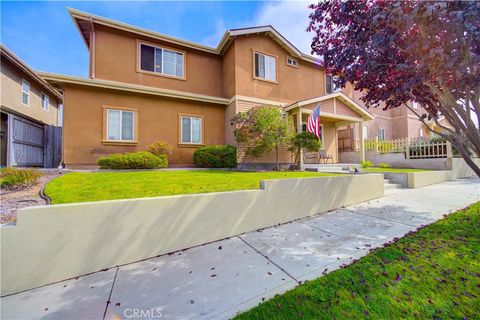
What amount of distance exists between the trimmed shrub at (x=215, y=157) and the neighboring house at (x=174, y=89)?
2.77 feet

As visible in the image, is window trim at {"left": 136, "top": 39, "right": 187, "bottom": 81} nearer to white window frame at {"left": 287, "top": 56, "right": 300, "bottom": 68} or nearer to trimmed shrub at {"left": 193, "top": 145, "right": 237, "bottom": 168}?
trimmed shrub at {"left": 193, "top": 145, "right": 237, "bottom": 168}

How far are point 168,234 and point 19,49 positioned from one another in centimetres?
1479

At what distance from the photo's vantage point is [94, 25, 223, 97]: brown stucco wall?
10.6 meters

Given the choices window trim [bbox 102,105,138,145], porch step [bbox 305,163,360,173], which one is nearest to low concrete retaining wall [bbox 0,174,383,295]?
porch step [bbox 305,163,360,173]

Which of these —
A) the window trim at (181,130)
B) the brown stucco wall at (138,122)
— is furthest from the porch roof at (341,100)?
the window trim at (181,130)

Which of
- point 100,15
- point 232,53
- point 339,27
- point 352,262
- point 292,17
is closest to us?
point 352,262

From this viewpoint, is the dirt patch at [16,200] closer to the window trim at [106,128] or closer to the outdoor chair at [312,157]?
the window trim at [106,128]

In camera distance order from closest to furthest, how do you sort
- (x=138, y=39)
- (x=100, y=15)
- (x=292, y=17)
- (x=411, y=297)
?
(x=411, y=297) → (x=292, y=17) → (x=100, y=15) → (x=138, y=39)

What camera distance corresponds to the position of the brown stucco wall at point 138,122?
9.47m

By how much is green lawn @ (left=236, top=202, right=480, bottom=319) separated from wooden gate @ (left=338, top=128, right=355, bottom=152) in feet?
48.3

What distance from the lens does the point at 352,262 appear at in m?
3.30

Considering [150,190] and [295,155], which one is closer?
[150,190]

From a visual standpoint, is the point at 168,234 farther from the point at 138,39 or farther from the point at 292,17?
the point at 138,39

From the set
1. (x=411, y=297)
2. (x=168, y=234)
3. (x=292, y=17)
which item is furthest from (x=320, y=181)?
(x=292, y=17)
